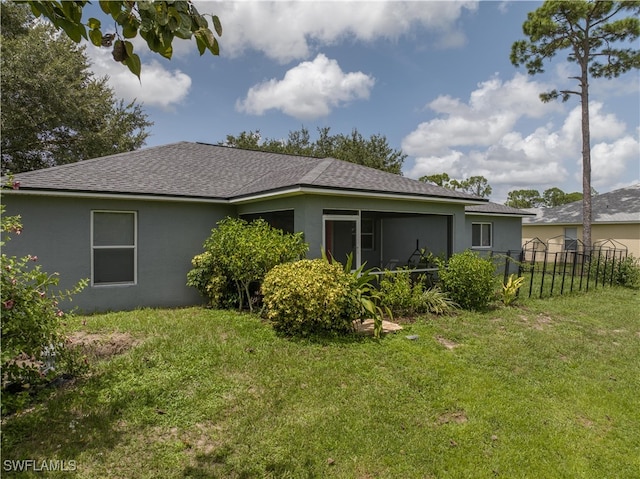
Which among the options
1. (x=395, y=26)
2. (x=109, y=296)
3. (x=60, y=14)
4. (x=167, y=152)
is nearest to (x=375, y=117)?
(x=395, y=26)

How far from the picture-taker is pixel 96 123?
64.5 feet

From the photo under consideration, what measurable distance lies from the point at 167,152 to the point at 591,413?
1251cm

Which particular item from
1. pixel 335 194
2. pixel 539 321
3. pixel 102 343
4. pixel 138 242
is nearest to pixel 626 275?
pixel 539 321

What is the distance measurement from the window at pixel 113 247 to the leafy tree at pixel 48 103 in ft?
31.7

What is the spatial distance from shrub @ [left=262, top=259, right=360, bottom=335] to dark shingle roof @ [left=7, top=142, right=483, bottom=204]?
80.1 inches

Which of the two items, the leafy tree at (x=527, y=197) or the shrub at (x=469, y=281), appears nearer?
the shrub at (x=469, y=281)

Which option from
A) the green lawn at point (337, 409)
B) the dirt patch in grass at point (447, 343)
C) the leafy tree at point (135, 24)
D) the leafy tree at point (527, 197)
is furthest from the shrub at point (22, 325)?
the leafy tree at point (527, 197)

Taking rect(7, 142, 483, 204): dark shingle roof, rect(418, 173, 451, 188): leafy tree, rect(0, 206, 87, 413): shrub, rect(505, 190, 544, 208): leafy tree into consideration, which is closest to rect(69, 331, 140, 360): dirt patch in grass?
rect(0, 206, 87, 413): shrub

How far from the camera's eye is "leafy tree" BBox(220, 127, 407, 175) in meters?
32.6

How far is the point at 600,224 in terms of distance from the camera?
2155cm

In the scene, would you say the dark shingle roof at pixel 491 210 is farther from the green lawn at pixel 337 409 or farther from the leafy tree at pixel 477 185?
the leafy tree at pixel 477 185

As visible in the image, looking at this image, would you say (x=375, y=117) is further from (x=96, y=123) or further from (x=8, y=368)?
(x=8, y=368)

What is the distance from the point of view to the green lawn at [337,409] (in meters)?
3.30

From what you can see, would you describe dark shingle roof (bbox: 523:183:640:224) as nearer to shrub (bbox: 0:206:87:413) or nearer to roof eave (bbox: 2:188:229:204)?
roof eave (bbox: 2:188:229:204)
